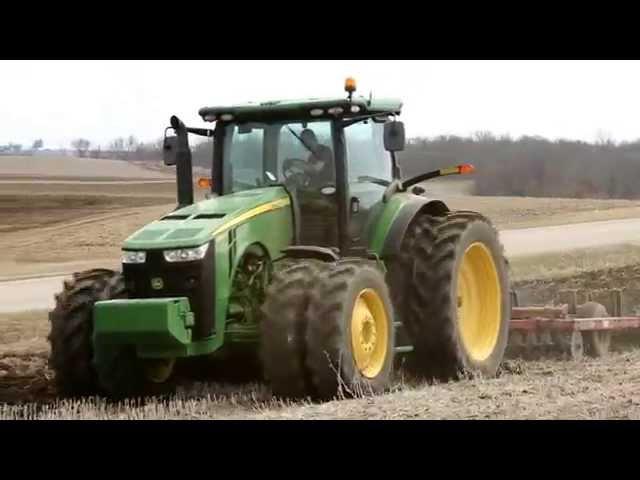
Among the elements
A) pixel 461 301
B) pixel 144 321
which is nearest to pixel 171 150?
pixel 144 321

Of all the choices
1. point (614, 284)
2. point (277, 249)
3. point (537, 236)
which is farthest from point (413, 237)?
point (537, 236)

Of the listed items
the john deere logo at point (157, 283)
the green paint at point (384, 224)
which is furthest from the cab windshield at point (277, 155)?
the john deere logo at point (157, 283)

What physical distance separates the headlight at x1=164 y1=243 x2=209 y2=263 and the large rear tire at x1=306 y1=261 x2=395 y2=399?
2.71 ft

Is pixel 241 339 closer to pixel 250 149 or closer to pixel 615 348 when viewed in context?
pixel 250 149

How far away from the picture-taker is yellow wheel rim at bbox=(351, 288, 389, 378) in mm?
7898

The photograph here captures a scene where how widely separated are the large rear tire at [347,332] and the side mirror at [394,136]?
1042 millimetres

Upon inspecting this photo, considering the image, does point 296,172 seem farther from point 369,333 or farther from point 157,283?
point 157,283

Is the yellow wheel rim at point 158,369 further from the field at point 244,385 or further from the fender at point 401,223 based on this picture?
the fender at point 401,223

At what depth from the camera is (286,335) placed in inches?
296

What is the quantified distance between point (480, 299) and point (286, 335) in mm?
2992

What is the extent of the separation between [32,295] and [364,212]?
5.29 metres

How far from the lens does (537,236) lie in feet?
59.5

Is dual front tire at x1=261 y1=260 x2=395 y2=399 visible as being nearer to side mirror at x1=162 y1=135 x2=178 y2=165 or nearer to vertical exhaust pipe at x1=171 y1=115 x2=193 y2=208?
vertical exhaust pipe at x1=171 y1=115 x2=193 y2=208

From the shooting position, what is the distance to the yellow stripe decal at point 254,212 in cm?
784
